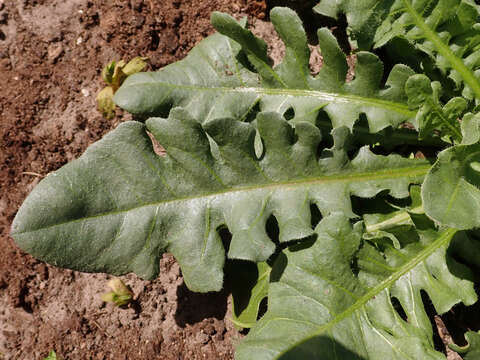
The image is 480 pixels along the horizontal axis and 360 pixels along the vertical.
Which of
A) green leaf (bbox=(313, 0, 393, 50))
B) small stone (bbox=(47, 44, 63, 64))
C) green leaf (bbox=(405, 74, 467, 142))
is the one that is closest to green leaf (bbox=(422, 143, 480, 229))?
green leaf (bbox=(405, 74, 467, 142))

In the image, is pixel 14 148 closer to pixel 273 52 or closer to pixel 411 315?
pixel 273 52

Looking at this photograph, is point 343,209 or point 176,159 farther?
point 343,209

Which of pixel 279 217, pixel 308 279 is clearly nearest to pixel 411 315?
pixel 308 279

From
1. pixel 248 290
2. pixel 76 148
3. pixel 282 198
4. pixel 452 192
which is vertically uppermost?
pixel 452 192

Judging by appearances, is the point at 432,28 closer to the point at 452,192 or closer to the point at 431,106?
the point at 431,106

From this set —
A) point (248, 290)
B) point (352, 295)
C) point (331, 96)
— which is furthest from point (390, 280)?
point (331, 96)

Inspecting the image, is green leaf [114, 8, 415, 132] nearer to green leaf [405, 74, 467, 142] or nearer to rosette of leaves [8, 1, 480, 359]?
rosette of leaves [8, 1, 480, 359]
